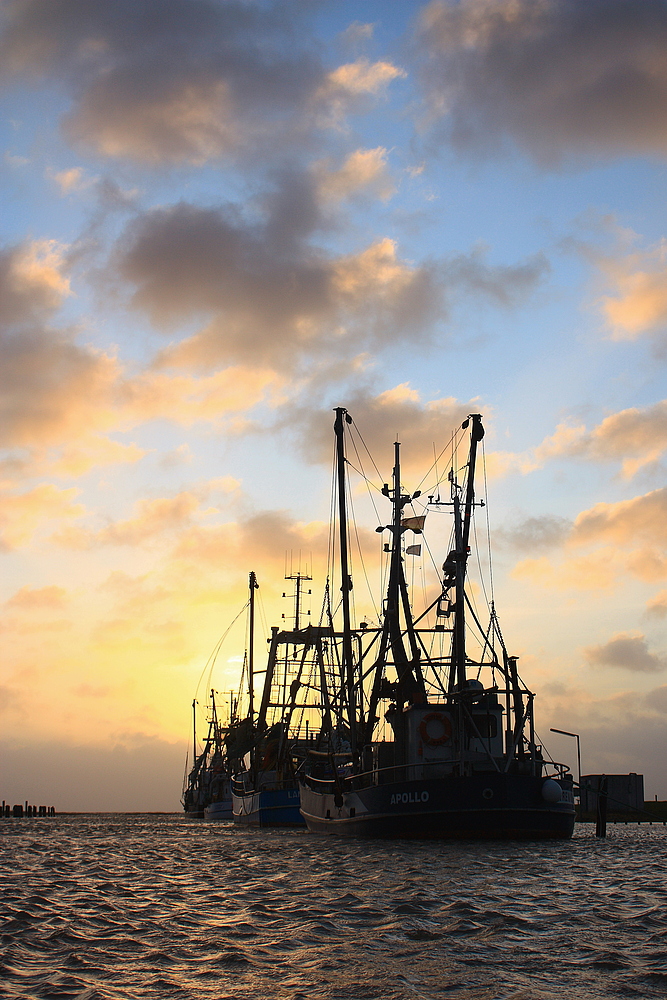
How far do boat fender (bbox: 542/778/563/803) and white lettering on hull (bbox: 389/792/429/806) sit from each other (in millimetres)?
4653

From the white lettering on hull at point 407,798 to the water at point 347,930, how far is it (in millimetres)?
5185

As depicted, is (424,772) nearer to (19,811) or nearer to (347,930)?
(347,930)

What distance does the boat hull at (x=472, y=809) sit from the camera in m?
38.1

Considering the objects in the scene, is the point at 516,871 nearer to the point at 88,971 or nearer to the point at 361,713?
the point at 88,971

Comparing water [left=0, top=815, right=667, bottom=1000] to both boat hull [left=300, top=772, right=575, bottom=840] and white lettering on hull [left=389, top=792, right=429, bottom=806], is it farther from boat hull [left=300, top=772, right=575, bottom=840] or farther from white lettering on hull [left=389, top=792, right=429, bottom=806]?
white lettering on hull [left=389, top=792, right=429, bottom=806]

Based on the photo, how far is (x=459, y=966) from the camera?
14258 mm

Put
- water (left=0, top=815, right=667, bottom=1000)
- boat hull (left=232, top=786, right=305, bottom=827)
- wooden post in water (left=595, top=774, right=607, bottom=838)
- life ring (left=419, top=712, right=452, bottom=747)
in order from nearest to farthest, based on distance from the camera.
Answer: water (left=0, top=815, right=667, bottom=1000) < life ring (left=419, top=712, right=452, bottom=747) < wooden post in water (left=595, top=774, right=607, bottom=838) < boat hull (left=232, top=786, right=305, bottom=827)

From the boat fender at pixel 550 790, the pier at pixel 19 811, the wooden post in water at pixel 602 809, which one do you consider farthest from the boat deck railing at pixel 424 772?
the pier at pixel 19 811

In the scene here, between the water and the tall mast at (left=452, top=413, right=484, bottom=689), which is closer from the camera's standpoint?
the water

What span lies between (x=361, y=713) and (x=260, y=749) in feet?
84.6

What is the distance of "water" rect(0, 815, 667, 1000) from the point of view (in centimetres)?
1313

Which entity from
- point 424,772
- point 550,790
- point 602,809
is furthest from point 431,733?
point 602,809

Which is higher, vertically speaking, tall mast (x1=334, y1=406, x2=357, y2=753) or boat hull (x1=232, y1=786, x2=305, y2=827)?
tall mast (x1=334, y1=406, x2=357, y2=753)

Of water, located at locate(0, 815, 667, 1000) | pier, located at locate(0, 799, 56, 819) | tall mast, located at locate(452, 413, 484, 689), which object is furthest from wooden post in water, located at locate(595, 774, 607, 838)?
pier, located at locate(0, 799, 56, 819)
